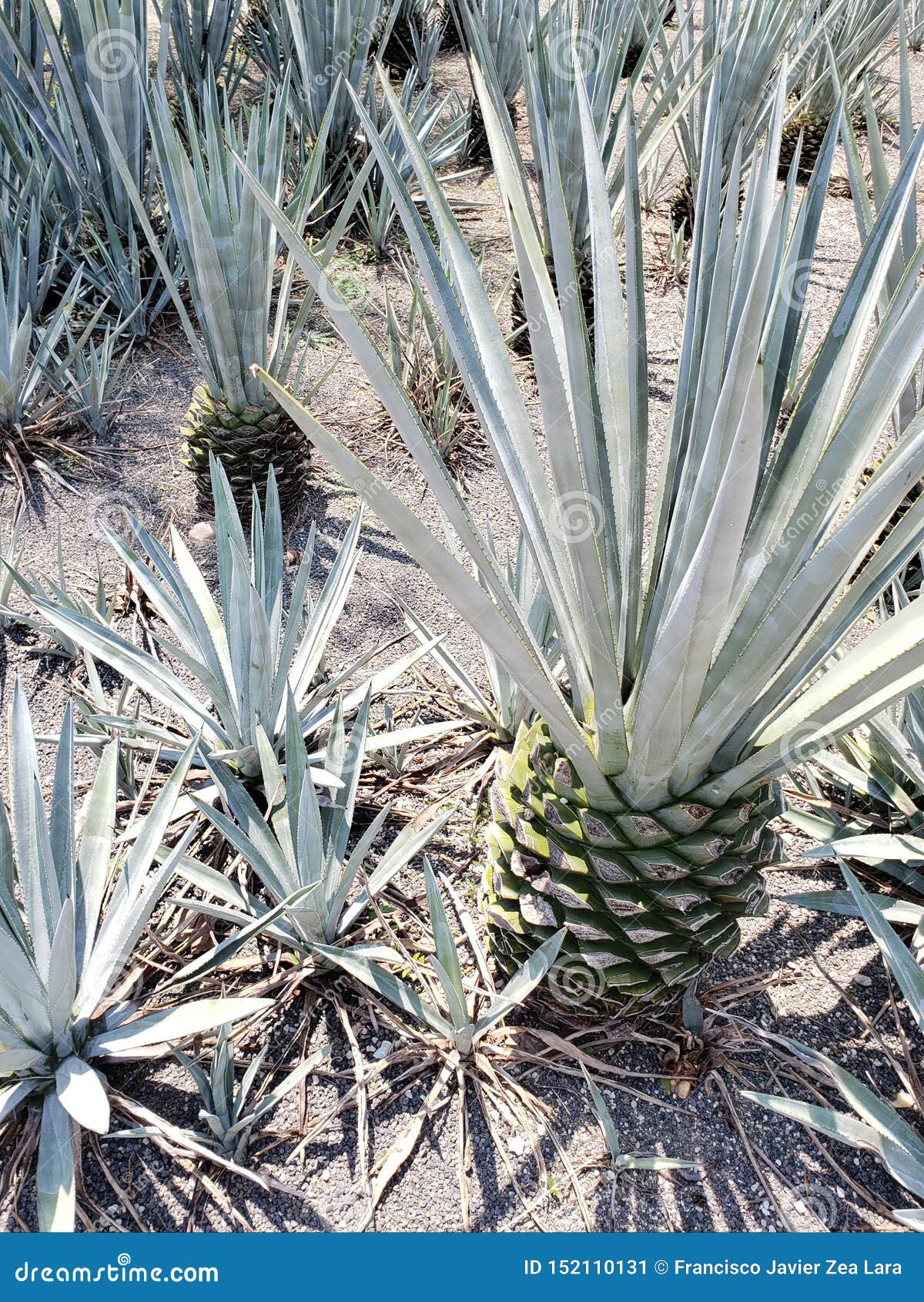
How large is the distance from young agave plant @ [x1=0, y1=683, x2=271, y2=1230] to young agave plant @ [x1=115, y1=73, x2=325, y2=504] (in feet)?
2.78

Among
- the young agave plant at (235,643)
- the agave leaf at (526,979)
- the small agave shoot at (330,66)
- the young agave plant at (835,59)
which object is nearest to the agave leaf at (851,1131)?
the agave leaf at (526,979)

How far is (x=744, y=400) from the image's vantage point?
69 centimetres

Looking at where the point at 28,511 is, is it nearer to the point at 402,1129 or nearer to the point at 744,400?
the point at 402,1129

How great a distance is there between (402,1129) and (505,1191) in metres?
0.16

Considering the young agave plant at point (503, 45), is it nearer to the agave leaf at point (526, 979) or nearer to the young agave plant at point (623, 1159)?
the agave leaf at point (526, 979)

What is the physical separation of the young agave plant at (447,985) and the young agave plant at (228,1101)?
15cm

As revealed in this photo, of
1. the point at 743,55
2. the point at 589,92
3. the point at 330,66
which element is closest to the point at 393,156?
the point at 330,66

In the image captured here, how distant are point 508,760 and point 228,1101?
587mm

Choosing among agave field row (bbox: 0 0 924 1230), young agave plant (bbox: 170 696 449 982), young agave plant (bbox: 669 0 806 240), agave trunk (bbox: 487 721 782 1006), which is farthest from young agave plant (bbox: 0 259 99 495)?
young agave plant (bbox: 669 0 806 240)

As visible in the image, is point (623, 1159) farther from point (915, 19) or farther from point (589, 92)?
point (915, 19)

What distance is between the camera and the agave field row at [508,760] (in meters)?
0.91

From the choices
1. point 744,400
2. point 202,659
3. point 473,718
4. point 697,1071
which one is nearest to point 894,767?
point 697,1071

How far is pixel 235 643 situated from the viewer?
1503mm

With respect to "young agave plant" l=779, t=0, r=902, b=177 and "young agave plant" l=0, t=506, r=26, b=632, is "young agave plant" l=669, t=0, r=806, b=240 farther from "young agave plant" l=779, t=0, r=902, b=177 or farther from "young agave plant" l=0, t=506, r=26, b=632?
"young agave plant" l=0, t=506, r=26, b=632
